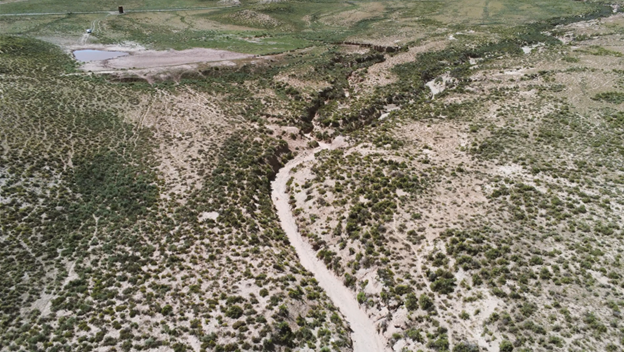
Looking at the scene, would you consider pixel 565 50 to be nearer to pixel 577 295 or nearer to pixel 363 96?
pixel 363 96

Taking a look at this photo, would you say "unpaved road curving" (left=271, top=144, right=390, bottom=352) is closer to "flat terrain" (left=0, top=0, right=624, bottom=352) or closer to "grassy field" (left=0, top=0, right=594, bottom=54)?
"flat terrain" (left=0, top=0, right=624, bottom=352)

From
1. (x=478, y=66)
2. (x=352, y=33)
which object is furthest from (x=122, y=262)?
(x=352, y=33)

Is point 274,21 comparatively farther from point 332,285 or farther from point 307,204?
point 332,285

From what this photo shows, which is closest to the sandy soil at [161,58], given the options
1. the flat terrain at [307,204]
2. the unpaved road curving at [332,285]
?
the flat terrain at [307,204]

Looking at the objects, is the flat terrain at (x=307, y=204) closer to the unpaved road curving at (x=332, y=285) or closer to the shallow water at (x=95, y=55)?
the unpaved road curving at (x=332, y=285)

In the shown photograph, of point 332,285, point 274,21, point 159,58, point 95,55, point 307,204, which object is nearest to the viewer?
point 332,285

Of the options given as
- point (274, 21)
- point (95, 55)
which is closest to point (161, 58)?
point (95, 55)
